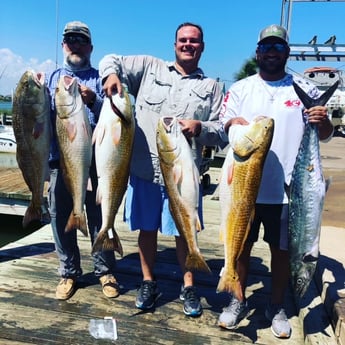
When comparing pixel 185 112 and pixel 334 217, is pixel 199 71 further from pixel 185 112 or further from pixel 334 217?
pixel 334 217

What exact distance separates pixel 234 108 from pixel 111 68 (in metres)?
0.97

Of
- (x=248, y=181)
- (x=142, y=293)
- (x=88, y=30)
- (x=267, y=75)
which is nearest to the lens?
(x=248, y=181)

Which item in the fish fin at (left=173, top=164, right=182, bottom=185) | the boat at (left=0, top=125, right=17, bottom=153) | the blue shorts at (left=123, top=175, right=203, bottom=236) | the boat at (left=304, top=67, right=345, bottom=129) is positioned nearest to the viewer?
the fish fin at (left=173, top=164, right=182, bottom=185)

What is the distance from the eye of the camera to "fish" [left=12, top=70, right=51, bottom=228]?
286 cm

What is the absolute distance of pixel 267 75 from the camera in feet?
9.77

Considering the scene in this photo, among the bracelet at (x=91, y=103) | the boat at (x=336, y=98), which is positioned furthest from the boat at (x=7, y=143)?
the bracelet at (x=91, y=103)

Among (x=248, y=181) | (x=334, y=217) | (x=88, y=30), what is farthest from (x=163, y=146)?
(x=334, y=217)

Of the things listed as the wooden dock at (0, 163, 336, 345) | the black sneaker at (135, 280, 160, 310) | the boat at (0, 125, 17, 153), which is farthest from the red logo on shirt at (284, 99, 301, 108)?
the boat at (0, 125, 17, 153)

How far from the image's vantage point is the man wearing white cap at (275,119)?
2889mm

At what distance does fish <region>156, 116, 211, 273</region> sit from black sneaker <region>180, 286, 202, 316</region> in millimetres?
527

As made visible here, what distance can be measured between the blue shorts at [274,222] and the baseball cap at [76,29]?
189 centimetres

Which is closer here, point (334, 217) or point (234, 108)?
point (234, 108)

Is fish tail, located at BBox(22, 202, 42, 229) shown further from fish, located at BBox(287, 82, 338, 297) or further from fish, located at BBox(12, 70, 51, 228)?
fish, located at BBox(287, 82, 338, 297)

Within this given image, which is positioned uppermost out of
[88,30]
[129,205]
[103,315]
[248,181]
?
[88,30]
